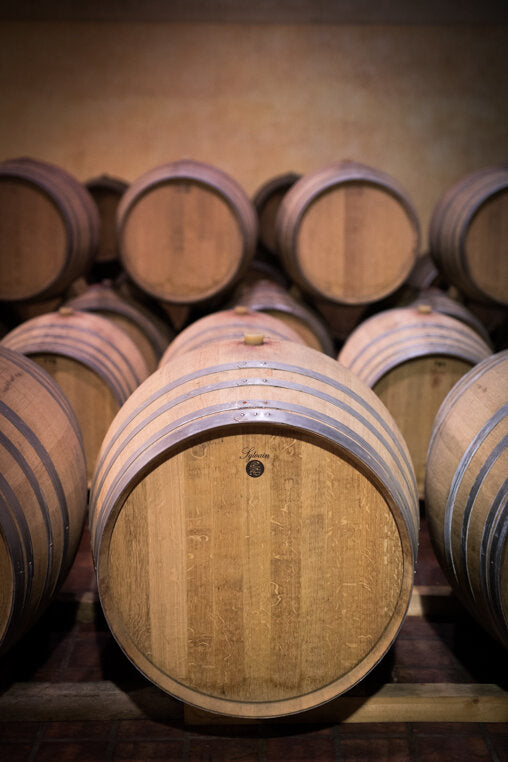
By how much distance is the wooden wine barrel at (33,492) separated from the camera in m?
1.98

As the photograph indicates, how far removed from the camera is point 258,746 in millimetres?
2115

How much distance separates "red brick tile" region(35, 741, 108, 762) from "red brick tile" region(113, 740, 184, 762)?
0.05 metres

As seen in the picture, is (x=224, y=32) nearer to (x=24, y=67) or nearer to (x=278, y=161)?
(x=278, y=161)

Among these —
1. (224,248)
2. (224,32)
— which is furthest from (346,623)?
(224,32)

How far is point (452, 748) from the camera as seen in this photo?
6.95 ft

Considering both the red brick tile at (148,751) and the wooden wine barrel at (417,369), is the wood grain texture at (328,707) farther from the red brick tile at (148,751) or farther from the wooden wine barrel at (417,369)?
the wooden wine barrel at (417,369)

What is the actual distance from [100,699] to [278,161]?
534 cm

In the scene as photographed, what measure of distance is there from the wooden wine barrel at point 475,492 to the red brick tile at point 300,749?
2.04 feet

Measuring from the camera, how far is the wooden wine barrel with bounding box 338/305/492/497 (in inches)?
133

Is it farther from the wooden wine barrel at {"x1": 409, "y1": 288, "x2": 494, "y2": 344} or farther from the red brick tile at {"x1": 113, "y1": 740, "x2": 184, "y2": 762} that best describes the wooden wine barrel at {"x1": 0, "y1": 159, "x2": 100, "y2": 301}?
the red brick tile at {"x1": 113, "y1": 740, "x2": 184, "y2": 762}

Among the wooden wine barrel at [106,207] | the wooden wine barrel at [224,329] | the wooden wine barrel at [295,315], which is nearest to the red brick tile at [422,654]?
the wooden wine barrel at [224,329]

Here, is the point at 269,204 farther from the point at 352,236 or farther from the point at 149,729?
the point at 149,729

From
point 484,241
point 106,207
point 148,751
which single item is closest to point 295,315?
point 484,241

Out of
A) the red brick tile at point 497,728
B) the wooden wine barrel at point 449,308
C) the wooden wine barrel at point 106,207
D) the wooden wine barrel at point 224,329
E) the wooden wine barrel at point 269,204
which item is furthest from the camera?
the wooden wine barrel at point 269,204
